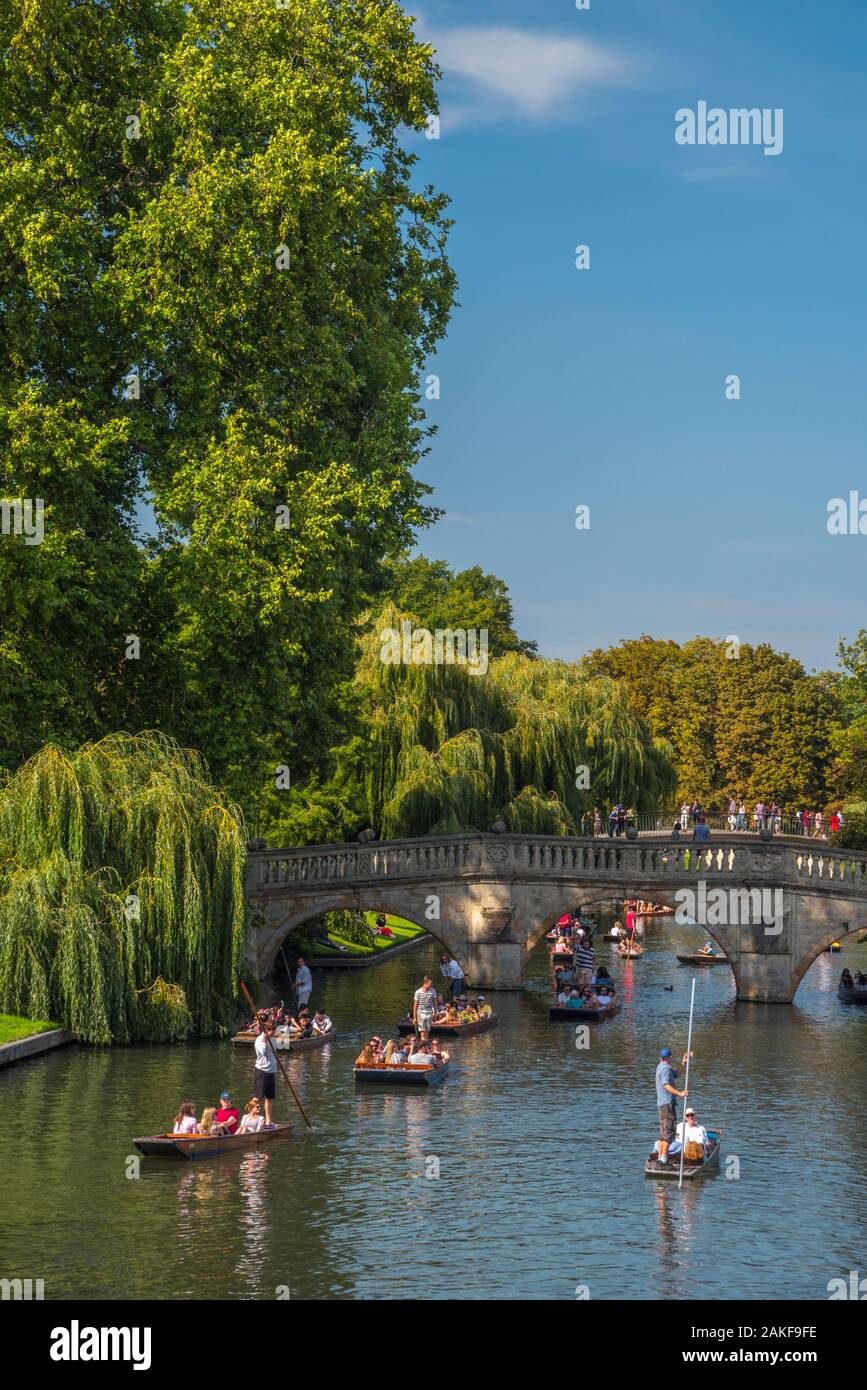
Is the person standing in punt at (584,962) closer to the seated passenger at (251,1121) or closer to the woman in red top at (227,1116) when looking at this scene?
the seated passenger at (251,1121)

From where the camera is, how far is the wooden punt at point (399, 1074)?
3778 centimetres

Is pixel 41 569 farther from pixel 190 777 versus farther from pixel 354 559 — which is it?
pixel 354 559

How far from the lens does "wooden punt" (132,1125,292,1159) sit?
30.6m

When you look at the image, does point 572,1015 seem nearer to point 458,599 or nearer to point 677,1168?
point 677,1168

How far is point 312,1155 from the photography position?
1236 inches

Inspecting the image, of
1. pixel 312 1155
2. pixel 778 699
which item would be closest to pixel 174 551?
pixel 312 1155

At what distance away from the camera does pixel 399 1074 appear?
3778 centimetres

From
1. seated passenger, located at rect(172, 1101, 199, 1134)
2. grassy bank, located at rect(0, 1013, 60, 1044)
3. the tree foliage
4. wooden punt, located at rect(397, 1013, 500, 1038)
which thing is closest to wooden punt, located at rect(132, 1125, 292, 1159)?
seated passenger, located at rect(172, 1101, 199, 1134)

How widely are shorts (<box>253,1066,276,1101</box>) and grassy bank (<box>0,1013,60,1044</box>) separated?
23.9ft

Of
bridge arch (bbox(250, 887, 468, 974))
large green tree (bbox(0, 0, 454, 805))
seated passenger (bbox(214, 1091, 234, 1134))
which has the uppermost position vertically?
large green tree (bbox(0, 0, 454, 805))

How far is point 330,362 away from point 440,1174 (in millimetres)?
25349

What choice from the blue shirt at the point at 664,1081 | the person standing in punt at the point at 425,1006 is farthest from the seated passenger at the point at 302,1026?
the blue shirt at the point at 664,1081

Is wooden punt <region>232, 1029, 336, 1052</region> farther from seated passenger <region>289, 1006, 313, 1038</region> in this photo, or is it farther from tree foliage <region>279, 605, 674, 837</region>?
tree foliage <region>279, 605, 674, 837</region>

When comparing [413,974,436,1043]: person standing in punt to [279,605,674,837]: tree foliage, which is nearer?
[413,974,436,1043]: person standing in punt
